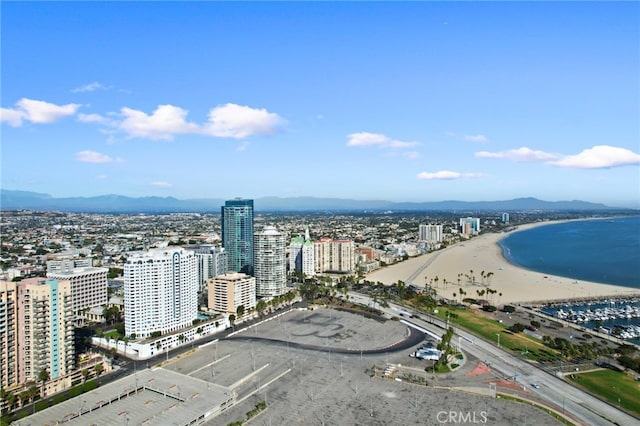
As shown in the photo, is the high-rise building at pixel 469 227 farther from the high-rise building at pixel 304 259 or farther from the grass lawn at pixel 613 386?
the grass lawn at pixel 613 386

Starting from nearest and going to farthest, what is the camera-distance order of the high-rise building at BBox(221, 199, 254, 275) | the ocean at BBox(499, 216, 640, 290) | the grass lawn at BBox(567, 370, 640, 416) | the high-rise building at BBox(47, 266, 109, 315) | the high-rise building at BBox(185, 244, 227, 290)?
the grass lawn at BBox(567, 370, 640, 416) < the high-rise building at BBox(47, 266, 109, 315) < the high-rise building at BBox(185, 244, 227, 290) < the high-rise building at BBox(221, 199, 254, 275) < the ocean at BBox(499, 216, 640, 290)

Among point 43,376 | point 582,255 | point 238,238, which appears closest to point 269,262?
point 238,238

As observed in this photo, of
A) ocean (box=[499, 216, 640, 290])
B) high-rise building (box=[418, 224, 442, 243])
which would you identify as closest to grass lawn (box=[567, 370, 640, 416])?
ocean (box=[499, 216, 640, 290])

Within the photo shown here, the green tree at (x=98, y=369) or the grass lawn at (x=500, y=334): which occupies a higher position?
the green tree at (x=98, y=369)

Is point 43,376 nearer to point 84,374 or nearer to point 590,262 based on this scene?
point 84,374

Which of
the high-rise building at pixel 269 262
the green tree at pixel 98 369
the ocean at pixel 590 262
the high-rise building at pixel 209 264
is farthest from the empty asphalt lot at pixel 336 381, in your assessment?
the ocean at pixel 590 262

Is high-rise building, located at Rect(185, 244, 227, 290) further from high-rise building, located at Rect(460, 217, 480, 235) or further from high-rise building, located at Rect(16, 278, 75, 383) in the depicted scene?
high-rise building, located at Rect(460, 217, 480, 235)

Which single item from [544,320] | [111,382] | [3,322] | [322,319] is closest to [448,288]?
[544,320]
